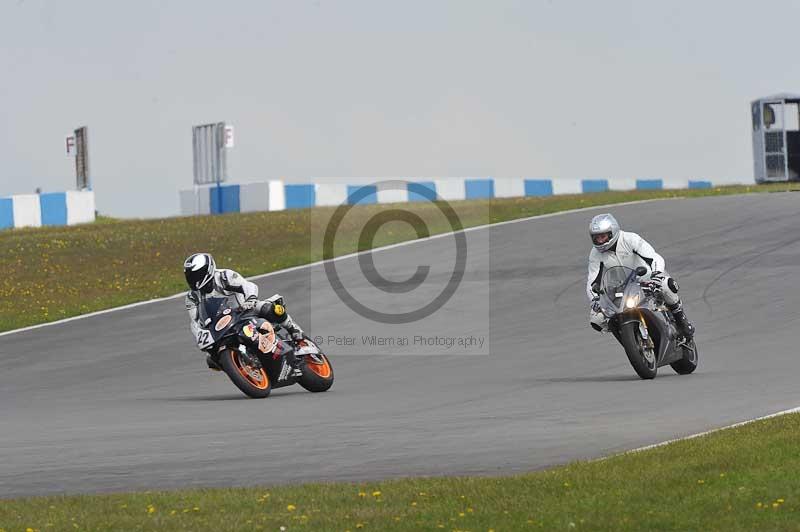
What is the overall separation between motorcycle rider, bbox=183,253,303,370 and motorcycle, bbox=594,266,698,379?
3.33 metres

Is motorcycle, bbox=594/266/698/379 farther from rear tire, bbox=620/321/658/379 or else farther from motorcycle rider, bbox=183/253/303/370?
motorcycle rider, bbox=183/253/303/370

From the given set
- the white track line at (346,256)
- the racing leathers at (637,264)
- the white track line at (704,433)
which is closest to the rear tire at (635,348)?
the racing leathers at (637,264)

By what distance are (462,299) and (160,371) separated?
6.35 meters

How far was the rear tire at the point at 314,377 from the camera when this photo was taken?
→ 52.5 feet

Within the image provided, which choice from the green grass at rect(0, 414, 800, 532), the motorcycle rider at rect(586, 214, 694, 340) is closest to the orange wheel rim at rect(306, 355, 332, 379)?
the motorcycle rider at rect(586, 214, 694, 340)

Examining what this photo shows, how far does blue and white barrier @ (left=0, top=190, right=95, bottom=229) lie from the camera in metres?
45.2

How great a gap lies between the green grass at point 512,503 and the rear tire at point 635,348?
19.0ft

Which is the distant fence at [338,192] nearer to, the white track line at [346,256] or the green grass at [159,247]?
the green grass at [159,247]

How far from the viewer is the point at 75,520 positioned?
27.0 ft

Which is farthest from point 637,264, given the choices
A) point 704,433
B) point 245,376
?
point 704,433

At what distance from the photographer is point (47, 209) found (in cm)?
4662

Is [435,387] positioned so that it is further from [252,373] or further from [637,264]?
[637,264]

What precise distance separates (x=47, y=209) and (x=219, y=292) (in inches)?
1277

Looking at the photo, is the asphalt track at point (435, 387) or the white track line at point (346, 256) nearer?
the asphalt track at point (435, 387)
